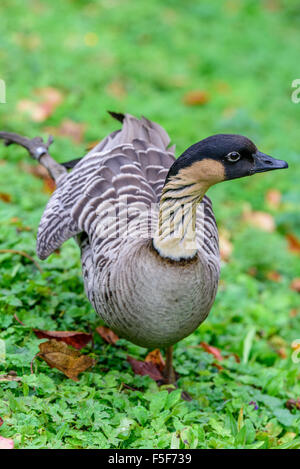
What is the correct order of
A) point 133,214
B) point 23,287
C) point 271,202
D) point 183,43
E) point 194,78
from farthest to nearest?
1. point 183,43
2. point 194,78
3. point 271,202
4. point 23,287
5. point 133,214

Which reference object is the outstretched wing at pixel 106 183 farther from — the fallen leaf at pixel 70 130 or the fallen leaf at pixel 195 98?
the fallen leaf at pixel 195 98

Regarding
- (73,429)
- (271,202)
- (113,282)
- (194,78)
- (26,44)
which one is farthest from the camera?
(194,78)

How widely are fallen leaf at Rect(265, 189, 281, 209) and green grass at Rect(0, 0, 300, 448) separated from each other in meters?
0.08

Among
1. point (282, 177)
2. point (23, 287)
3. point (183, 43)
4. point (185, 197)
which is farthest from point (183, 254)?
point (183, 43)

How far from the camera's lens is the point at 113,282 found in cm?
374

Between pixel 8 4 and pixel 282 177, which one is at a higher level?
pixel 8 4

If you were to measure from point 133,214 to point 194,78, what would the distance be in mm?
5987

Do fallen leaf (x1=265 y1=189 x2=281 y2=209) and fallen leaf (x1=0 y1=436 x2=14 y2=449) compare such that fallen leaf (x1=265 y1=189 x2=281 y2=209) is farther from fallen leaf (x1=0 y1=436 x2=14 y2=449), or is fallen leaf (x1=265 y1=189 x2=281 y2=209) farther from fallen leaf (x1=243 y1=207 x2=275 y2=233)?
fallen leaf (x1=0 y1=436 x2=14 y2=449)

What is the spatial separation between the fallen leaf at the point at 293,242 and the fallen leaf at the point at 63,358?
3783 millimetres

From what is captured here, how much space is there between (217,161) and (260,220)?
3.83 m

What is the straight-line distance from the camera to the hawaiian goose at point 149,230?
3.57 m

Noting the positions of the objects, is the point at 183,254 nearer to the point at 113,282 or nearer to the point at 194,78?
the point at 113,282

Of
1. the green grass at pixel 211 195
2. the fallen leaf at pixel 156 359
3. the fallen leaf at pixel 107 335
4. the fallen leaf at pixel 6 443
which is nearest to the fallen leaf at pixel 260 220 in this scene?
the green grass at pixel 211 195

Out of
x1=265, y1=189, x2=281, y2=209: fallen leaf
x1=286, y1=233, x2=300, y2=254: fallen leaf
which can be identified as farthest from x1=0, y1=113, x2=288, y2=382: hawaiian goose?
x1=265, y1=189, x2=281, y2=209: fallen leaf
